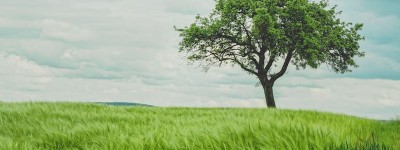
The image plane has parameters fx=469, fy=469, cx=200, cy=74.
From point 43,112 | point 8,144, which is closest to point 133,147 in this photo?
point 8,144

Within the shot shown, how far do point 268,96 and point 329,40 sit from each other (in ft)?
19.0

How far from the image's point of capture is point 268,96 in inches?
1323

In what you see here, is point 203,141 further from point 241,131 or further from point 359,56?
point 359,56

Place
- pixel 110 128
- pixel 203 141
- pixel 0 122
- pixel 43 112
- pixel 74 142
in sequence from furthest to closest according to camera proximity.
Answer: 1. pixel 43 112
2. pixel 0 122
3. pixel 110 128
4. pixel 74 142
5. pixel 203 141

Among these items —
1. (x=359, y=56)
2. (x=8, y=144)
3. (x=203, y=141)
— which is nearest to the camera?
(x=203, y=141)

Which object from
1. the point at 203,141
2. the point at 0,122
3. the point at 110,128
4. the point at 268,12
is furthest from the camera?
the point at 268,12

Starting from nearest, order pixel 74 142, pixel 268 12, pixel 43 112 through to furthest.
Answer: pixel 74 142
pixel 43 112
pixel 268 12

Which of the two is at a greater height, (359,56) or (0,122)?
(359,56)

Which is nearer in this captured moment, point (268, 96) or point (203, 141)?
point (203, 141)

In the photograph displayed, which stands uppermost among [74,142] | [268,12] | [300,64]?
[268,12]

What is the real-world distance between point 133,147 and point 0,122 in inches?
304

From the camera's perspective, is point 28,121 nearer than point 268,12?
Yes

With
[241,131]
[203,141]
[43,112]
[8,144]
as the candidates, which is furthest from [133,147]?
[43,112]

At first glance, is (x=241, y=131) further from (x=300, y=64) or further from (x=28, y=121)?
(x=300, y=64)
